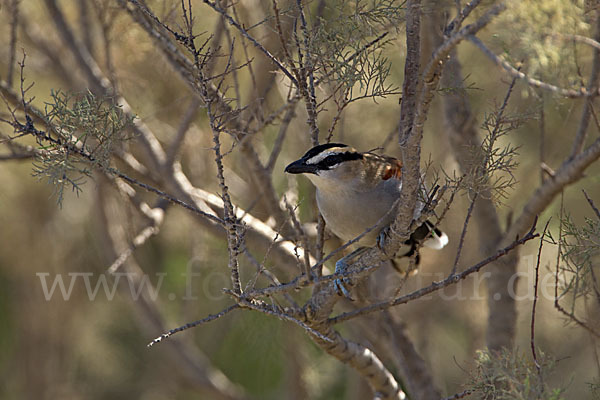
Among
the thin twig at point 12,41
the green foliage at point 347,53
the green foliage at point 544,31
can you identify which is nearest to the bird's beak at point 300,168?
the green foliage at point 347,53

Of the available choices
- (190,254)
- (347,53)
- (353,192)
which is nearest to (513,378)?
(347,53)

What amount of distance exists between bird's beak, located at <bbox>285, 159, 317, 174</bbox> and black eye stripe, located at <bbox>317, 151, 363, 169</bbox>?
0.15 ft

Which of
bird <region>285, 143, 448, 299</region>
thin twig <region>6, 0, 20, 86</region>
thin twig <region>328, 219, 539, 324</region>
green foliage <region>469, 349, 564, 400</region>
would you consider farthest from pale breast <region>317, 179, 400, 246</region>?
thin twig <region>6, 0, 20, 86</region>

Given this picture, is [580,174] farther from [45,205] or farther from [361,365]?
[45,205]

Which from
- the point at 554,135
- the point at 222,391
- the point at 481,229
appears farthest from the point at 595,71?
the point at 222,391

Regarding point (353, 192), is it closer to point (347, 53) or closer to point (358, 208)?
point (358, 208)

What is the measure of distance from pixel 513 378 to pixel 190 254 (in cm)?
450

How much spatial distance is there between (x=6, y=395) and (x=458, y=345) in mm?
5892

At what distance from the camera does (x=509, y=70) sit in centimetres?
240

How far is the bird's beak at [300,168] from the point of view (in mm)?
3145

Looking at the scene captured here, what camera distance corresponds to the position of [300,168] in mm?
3188

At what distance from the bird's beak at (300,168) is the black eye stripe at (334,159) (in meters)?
0.04

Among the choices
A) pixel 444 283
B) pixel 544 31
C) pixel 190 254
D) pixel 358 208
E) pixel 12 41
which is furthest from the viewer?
pixel 190 254

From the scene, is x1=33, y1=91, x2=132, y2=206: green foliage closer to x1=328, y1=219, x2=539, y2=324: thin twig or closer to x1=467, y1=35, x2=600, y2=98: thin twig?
x1=328, y1=219, x2=539, y2=324: thin twig
